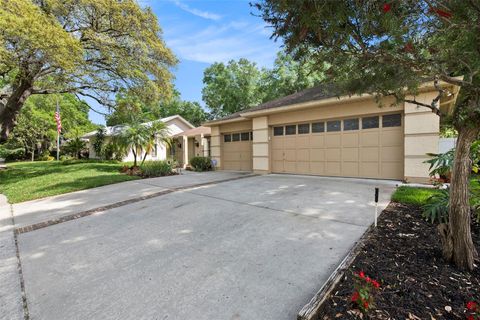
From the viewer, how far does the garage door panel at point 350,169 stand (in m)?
8.55

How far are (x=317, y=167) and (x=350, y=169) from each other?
50.5 inches

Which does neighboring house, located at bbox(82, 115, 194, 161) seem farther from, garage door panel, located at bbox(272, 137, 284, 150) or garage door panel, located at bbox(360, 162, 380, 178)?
garage door panel, located at bbox(360, 162, 380, 178)

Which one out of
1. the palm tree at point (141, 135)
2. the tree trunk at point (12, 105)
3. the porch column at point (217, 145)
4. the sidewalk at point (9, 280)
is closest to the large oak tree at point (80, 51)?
the tree trunk at point (12, 105)

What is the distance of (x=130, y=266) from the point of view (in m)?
3.02

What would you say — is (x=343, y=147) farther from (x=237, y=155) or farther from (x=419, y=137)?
(x=237, y=155)

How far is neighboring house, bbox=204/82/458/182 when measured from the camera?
717cm

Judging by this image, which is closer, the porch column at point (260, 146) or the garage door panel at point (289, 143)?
the garage door panel at point (289, 143)

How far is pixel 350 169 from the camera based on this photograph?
8.69 metres

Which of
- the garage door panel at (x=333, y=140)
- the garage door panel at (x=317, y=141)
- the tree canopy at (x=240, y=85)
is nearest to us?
the garage door panel at (x=333, y=140)

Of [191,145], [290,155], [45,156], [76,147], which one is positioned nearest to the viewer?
[290,155]

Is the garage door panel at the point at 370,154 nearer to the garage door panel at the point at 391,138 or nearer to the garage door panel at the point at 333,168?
the garage door panel at the point at 391,138

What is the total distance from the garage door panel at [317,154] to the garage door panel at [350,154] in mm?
821

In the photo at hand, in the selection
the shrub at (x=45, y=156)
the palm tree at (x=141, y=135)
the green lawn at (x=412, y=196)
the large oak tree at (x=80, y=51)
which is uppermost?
the large oak tree at (x=80, y=51)

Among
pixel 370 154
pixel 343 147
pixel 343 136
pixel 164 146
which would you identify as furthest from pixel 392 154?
pixel 164 146
